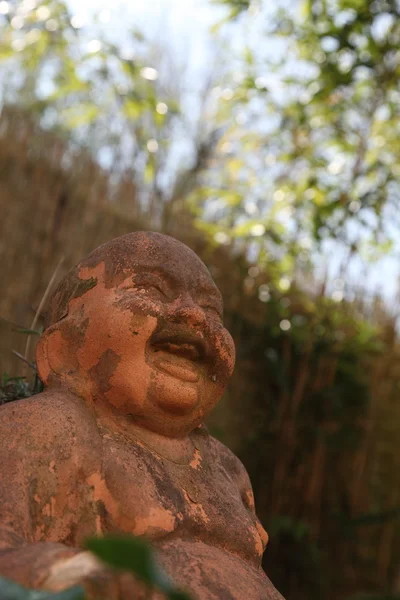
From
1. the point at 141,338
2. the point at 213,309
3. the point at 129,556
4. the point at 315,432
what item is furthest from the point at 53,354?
the point at 315,432

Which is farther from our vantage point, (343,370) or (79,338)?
(343,370)

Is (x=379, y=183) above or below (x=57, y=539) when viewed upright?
below

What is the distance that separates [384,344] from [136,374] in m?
3.62

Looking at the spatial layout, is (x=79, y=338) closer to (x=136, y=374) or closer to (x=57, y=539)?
(x=136, y=374)

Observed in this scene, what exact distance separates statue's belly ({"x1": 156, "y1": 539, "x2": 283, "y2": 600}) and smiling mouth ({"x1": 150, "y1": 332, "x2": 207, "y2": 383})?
0.34m

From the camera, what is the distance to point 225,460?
192cm

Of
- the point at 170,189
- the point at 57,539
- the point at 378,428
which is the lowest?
the point at 378,428

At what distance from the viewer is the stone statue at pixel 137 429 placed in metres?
1.48

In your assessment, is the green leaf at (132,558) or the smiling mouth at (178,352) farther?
the smiling mouth at (178,352)

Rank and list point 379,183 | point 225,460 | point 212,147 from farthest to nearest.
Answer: point 212,147, point 379,183, point 225,460

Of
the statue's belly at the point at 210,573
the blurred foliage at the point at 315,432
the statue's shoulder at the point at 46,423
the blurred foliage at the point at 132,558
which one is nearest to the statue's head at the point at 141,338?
the statue's shoulder at the point at 46,423

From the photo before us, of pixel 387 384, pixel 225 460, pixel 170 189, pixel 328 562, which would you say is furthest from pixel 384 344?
pixel 225 460

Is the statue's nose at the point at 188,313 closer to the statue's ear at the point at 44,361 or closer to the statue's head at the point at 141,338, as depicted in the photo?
the statue's head at the point at 141,338

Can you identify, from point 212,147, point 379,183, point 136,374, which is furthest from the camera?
point 212,147
